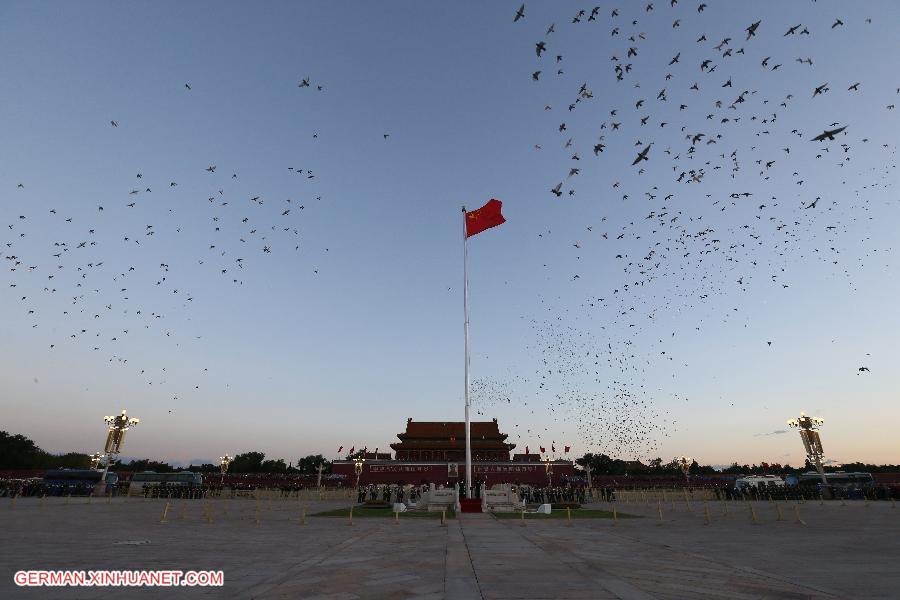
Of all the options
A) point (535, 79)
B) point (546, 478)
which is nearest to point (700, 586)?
point (535, 79)

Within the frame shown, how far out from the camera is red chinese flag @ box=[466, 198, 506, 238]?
103 ft

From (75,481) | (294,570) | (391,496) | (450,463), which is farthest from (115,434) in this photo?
(294,570)

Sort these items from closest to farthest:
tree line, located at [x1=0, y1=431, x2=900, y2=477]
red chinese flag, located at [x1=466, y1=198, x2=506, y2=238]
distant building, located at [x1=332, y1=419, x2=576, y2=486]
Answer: red chinese flag, located at [x1=466, y1=198, x2=506, y2=238]
distant building, located at [x1=332, y1=419, x2=576, y2=486]
tree line, located at [x1=0, y1=431, x2=900, y2=477]

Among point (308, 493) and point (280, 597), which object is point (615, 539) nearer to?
point (280, 597)

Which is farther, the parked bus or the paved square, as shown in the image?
the parked bus

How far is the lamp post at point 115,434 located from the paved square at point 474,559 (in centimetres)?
3504

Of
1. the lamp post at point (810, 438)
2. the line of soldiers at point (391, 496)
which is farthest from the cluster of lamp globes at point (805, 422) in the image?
the line of soldiers at point (391, 496)

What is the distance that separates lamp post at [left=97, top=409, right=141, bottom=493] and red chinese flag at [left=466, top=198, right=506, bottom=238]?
4292 centimetres

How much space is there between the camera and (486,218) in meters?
31.6

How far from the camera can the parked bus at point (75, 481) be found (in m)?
50.9

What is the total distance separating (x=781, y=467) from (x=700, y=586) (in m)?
136

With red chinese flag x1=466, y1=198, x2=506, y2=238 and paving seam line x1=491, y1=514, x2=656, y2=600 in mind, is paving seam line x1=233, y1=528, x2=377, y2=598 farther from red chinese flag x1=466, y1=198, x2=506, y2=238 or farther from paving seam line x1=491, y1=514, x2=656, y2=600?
red chinese flag x1=466, y1=198, x2=506, y2=238

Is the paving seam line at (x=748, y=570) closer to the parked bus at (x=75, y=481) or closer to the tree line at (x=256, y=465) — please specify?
the parked bus at (x=75, y=481)

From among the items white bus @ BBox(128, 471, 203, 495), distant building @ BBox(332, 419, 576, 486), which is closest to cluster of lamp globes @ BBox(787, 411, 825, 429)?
distant building @ BBox(332, 419, 576, 486)
